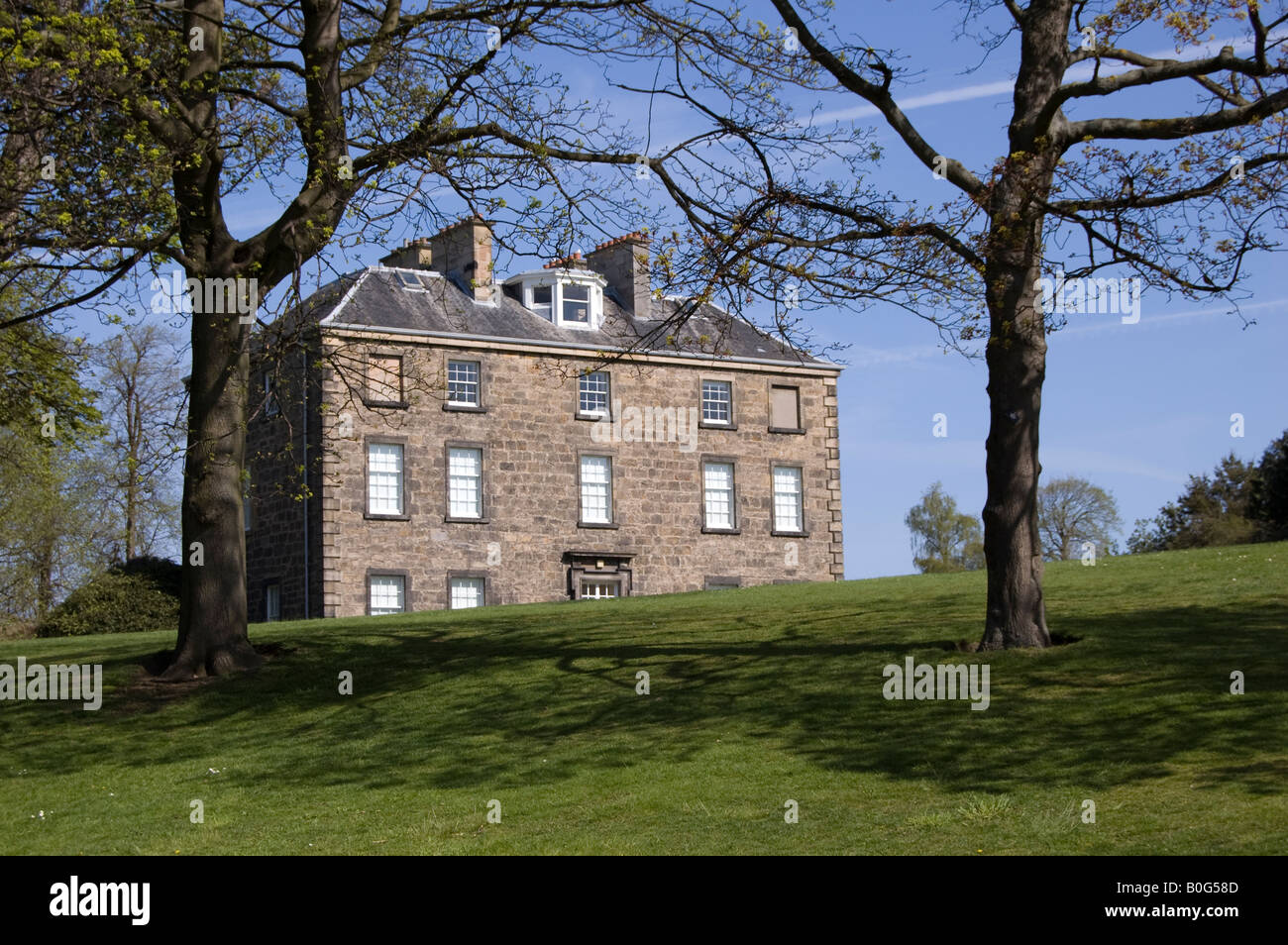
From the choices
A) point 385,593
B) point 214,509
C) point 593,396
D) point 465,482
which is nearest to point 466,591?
point 385,593

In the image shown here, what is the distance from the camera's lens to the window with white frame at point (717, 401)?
45.0 meters

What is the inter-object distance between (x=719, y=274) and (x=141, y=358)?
139 ft

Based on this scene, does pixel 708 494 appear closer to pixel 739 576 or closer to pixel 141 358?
pixel 739 576

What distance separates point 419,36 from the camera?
1956 centimetres

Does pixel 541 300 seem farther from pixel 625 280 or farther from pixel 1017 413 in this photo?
pixel 1017 413

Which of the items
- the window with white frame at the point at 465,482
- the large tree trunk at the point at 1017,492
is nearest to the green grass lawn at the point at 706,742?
the large tree trunk at the point at 1017,492

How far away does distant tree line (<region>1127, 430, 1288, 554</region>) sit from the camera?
45.3 meters

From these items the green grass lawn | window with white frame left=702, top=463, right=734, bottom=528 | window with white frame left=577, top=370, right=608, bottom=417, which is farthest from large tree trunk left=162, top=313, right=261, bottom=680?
window with white frame left=702, top=463, right=734, bottom=528

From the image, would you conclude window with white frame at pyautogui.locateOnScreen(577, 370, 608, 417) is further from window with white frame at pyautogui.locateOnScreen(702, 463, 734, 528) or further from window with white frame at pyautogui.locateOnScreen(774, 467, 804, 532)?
window with white frame at pyautogui.locateOnScreen(774, 467, 804, 532)

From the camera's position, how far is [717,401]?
45281 millimetres

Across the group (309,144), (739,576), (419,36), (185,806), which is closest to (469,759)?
(185,806)

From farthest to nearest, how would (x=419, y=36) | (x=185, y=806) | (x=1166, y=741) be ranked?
(x=419, y=36) → (x=185, y=806) → (x=1166, y=741)

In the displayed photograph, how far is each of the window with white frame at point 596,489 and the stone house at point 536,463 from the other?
0.07m

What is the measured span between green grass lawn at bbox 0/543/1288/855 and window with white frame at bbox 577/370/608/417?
71.8 feet
